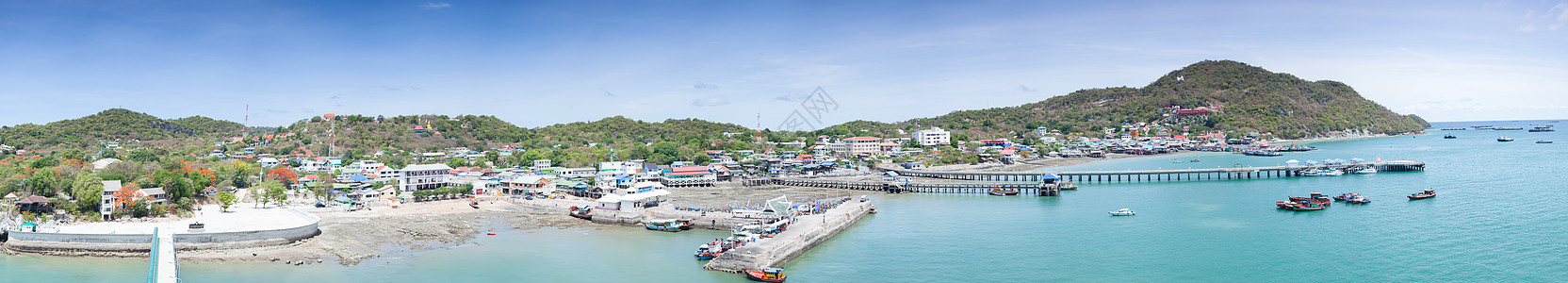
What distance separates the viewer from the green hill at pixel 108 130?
247 feet

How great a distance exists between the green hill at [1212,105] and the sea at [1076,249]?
72843 millimetres

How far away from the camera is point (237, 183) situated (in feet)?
145

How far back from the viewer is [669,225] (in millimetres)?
30703

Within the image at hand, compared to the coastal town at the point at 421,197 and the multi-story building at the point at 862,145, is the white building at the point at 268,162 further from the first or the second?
the multi-story building at the point at 862,145

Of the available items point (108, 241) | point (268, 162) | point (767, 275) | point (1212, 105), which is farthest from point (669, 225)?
point (1212, 105)

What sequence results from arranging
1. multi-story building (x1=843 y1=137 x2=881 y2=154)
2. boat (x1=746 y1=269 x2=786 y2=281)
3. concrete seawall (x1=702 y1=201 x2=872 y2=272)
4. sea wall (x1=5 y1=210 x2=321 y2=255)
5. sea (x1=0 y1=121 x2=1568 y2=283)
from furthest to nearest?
multi-story building (x1=843 y1=137 x2=881 y2=154), sea wall (x1=5 y1=210 x2=321 y2=255), concrete seawall (x1=702 y1=201 x2=872 y2=272), sea (x1=0 y1=121 x2=1568 y2=283), boat (x1=746 y1=269 x2=786 y2=281)

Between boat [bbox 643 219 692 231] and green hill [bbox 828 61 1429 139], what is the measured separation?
82.4 meters

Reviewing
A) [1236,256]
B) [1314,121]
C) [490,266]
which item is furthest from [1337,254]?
[1314,121]

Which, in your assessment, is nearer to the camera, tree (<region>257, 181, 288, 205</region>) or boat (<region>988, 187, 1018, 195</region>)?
tree (<region>257, 181, 288, 205</region>)

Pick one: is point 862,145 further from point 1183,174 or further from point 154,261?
point 154,261

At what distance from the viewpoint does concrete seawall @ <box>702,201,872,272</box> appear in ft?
73.4

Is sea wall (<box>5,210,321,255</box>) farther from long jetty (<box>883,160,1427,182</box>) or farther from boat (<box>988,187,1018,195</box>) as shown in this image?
long jetty (<box>883,160,1427,182</box>)

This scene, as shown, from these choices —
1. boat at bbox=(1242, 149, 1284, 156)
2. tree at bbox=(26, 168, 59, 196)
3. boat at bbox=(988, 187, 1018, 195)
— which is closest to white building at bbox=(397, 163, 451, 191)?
tree at bbox=(26, 168, 59, 196)

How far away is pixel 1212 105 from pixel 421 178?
119 meters
